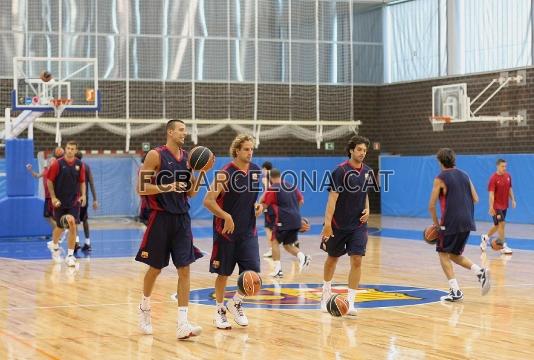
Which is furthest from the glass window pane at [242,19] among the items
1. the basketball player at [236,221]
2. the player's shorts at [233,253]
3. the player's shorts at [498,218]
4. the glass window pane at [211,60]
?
the player's shorts at [233,253]

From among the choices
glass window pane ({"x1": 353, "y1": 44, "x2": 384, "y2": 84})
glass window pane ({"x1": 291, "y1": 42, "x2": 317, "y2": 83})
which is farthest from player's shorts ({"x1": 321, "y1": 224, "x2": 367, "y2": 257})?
glass window pane ({"x1": 353, "y1": 44, "x2": 384, "y2": 84})

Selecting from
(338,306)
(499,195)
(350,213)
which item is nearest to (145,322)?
(338,306)

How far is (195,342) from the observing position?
869cm

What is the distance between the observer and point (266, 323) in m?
9.76

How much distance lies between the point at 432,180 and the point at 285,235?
15.2 m

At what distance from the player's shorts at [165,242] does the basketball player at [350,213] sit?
1.90 metres

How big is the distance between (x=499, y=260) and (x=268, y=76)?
14605 millimetres

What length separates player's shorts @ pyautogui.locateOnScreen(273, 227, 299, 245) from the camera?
1502cm

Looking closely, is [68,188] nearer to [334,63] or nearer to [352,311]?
[352,311]

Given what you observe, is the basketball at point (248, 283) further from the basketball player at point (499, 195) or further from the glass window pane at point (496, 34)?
the glass window pane at point (496, 34)

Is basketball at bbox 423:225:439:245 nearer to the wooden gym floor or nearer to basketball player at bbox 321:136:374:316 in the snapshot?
the wooden gym floor

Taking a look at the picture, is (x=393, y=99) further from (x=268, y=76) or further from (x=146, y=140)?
(x=146, y=140)

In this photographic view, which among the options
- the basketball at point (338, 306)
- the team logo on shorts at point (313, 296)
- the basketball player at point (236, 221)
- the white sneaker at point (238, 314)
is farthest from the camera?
the team logo on shorts at point (313, 296)

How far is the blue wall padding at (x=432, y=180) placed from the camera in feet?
85.6
